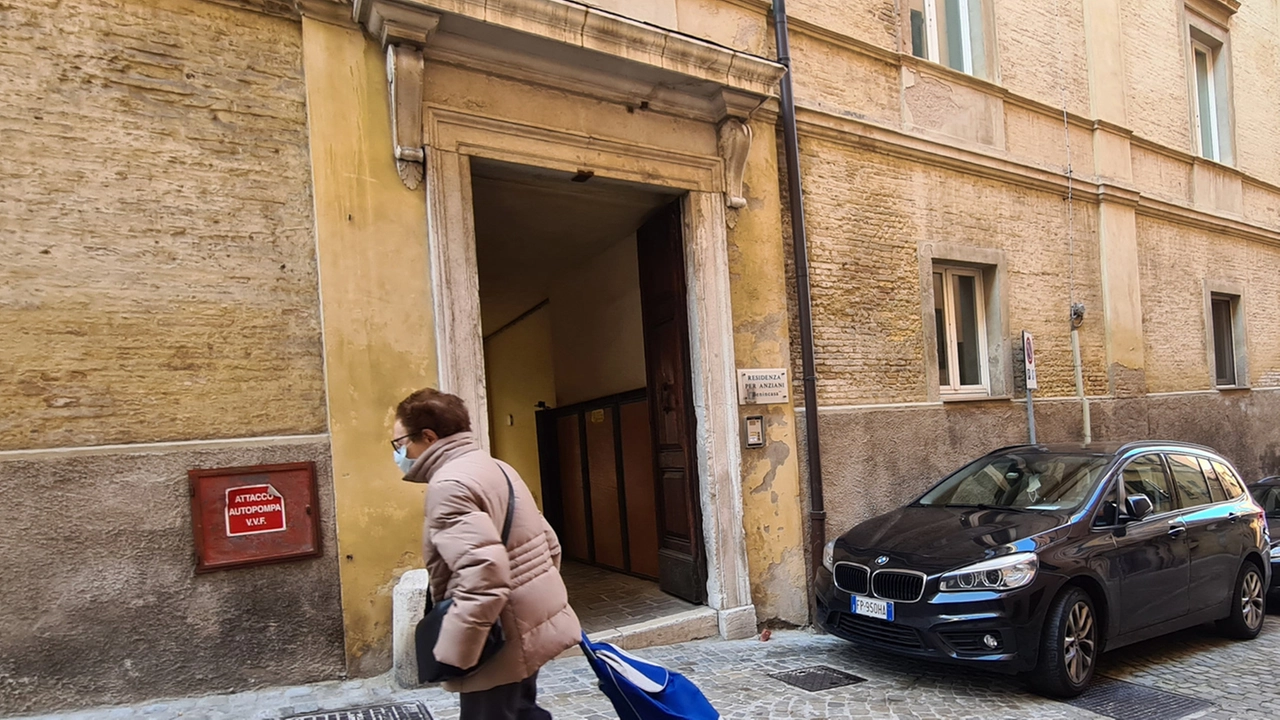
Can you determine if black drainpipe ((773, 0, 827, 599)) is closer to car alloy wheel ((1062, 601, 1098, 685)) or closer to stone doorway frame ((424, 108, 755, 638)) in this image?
stone doorway frame ((424, 108, 755, 638))

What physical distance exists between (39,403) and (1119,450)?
7268 millimetres

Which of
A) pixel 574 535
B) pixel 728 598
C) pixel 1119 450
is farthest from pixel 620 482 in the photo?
pixel 1119 450

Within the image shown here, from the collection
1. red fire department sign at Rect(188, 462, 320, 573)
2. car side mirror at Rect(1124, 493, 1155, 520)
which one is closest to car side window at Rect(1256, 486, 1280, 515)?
car side mirror at Rect(1124, 493, 1155, 520)

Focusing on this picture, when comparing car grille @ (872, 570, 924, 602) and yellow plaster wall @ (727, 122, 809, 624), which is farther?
yellow plaster wall @ (727, 122, 809, 624)

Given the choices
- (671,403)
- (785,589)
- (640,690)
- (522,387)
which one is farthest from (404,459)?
(522,387)

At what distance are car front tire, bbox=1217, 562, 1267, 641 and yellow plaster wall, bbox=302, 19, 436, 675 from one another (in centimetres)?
644

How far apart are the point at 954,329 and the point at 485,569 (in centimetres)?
769

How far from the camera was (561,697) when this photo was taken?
5012mm

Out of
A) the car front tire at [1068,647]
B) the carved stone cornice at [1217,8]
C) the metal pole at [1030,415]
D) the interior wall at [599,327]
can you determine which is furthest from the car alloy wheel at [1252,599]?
the carved stone cornice at [1217,8]

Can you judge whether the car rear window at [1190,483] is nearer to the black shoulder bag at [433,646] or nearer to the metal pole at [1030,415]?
the metal pole at [1030,415]

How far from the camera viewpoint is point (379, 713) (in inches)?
181

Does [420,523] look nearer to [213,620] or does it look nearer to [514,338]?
[213,620]

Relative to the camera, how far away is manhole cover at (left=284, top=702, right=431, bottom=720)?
450 centimetres

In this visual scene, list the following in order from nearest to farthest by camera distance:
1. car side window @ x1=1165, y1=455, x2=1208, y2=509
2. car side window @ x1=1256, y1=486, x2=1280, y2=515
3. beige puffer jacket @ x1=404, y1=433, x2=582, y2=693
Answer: beige puffer jacket @ x1=404, y1=433, x2=582, y2=693, car side window @ x1=1165, y1=455, x2=1208, y2=509, car side window @ x1=1256, y1=486, x2=1280, y2=515
